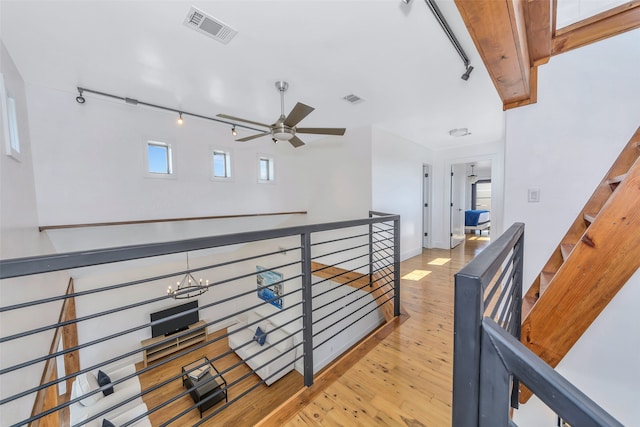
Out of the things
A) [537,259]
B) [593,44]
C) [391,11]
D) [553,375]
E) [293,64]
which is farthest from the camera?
[293,64]

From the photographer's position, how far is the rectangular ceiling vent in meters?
1.83

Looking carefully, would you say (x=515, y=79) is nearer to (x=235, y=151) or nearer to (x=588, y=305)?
(x=588, y=305)

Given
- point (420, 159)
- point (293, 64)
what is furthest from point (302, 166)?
point (293, 64)

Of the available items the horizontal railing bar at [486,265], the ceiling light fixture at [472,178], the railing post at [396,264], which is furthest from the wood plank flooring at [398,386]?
the ceiling light fixture at [472,178]

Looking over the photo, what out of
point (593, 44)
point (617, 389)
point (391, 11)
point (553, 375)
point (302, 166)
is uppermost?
point (391, 11)

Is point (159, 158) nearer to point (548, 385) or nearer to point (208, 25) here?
point (208, 25)

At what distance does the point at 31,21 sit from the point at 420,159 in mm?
5814

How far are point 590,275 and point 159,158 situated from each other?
4.85 m

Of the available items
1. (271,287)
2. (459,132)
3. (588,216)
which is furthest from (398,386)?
(271,287)

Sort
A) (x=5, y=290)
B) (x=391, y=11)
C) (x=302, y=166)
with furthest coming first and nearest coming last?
(x=302, y=166) < (x=391, y=11) < (x=5, y=290)

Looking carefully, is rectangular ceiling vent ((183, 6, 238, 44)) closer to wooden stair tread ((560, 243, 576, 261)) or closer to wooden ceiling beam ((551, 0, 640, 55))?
wooden ceiling beam ((551, 0, 640, 55))

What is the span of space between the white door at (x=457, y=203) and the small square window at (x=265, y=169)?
4.31 metres

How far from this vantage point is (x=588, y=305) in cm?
126

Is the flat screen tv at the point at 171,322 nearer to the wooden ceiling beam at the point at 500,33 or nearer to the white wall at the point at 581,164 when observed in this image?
the white wall at the point at 581,164
